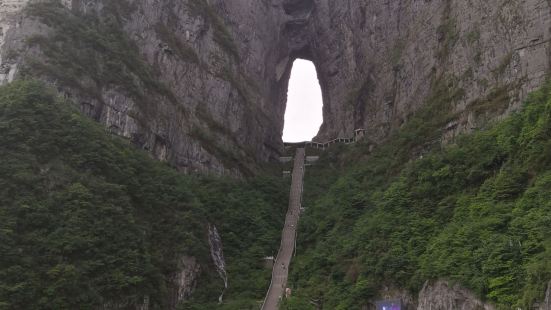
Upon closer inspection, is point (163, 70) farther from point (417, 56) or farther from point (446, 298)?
point (446, 298)

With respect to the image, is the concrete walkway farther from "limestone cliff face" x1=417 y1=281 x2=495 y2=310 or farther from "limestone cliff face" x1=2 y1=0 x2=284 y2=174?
"limestone cliff face" x1=417 y1=281 x2=495 y2=310

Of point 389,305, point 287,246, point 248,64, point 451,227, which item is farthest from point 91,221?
point 248,64

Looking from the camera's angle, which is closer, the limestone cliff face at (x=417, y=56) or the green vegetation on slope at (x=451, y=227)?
the green vegetation on slope at (x=451, y=227)

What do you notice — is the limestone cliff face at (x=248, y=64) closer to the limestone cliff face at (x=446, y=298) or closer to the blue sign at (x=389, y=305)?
the limestone cliff face at (x=446, y=298)

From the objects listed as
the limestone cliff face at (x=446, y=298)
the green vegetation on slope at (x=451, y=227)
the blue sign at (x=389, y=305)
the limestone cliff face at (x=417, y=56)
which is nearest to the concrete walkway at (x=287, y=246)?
the green vegetation on slope at (x=451, y=227)

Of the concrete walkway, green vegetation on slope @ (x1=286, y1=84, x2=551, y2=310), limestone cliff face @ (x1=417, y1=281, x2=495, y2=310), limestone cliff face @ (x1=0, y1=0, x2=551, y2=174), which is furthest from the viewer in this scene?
limestone cliff face @ (x1=0, y1=0, x2=551, y2=174)

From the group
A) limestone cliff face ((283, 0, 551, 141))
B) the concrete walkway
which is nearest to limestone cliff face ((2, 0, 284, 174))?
the concrete walkway
